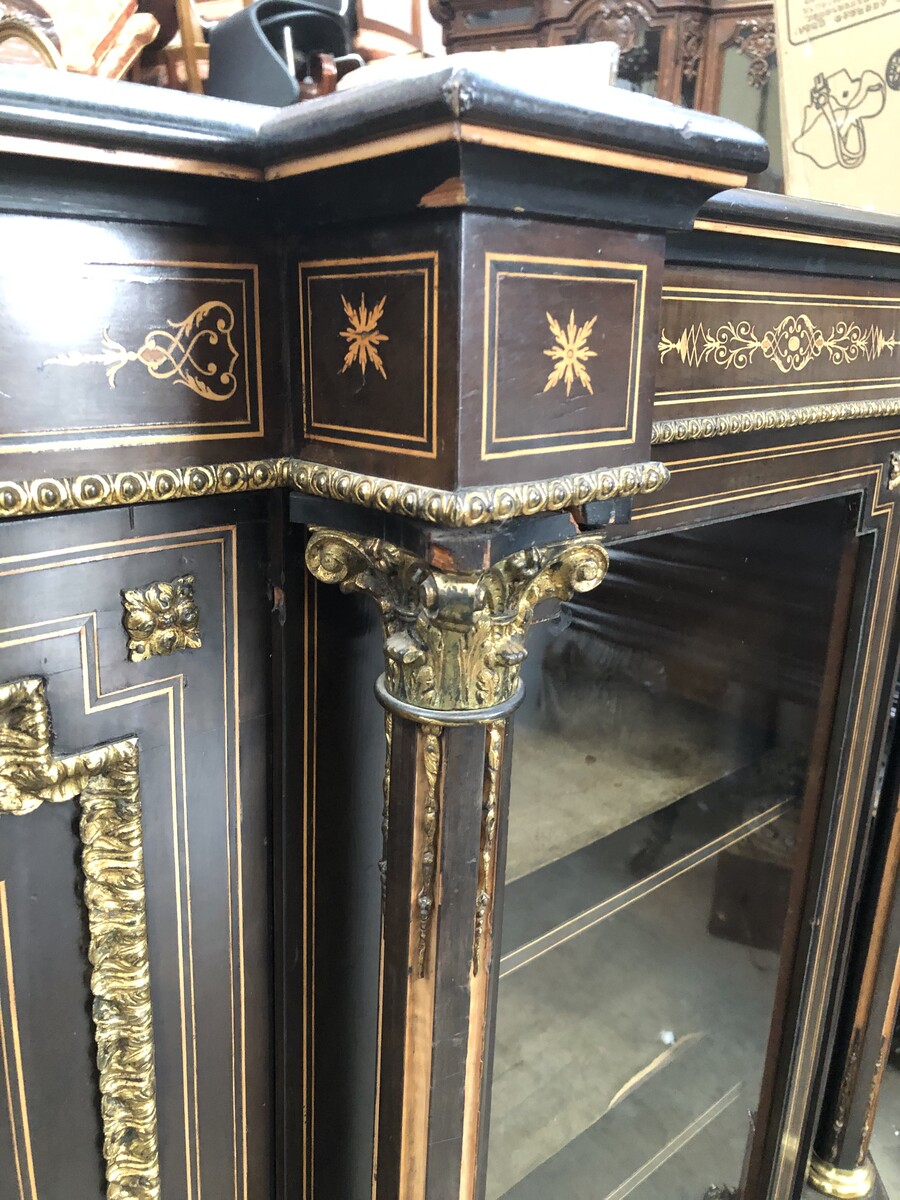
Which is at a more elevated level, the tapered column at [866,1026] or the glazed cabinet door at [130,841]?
the glazed cabinet door at [130,841]

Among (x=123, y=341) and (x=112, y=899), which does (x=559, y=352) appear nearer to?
(x=123, y=341)

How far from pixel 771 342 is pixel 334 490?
39cm

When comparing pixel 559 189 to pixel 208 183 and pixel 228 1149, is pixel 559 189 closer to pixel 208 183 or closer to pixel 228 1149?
pixel 208 183

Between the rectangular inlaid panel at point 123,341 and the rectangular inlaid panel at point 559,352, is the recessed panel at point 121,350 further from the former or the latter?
the rectangular inlaid panel at point 559,352

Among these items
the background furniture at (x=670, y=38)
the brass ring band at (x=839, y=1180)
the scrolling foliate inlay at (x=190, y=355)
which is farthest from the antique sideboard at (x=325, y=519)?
the brass ring band at (x=839, y=1180)

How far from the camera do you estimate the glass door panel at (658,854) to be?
0.88m

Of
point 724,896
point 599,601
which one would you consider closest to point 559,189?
point 599,601

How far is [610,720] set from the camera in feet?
3.15

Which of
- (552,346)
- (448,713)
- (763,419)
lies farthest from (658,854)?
(552,346)

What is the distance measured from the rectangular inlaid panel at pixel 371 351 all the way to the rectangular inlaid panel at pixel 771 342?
22 centimetres

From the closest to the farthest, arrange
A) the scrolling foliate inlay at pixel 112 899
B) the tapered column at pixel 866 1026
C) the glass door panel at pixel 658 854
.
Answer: the scrolling foliate inlay at pixel 112 899 → the glass door panel at pixel 658 854 → the tapered column at pixel 866 1026

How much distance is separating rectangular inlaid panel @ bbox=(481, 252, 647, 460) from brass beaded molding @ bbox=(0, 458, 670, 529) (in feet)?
0.06

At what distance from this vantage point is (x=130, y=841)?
506 millimetres

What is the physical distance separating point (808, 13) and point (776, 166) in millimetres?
371
